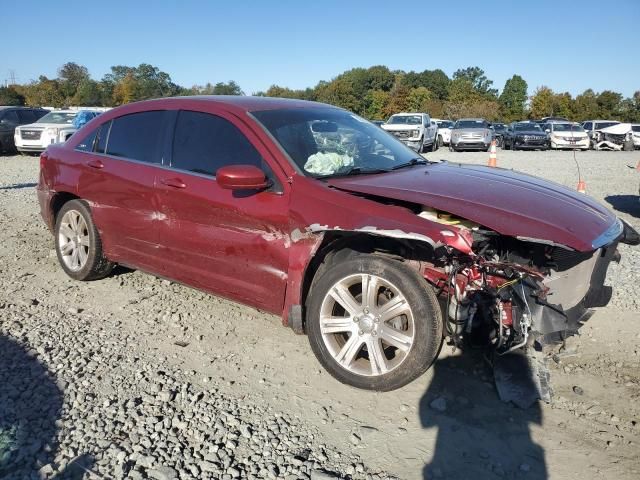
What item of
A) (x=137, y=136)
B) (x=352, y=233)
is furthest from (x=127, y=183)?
(x=352, y=233)

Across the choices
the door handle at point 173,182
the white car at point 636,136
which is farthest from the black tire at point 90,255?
the white car at point 636,136

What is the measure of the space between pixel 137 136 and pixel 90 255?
1.20 metres

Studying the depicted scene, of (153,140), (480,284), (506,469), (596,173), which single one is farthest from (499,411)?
(596,173)

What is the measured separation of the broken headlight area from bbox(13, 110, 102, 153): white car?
16563 millimetres

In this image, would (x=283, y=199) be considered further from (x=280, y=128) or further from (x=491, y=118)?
(x=491, y=118)

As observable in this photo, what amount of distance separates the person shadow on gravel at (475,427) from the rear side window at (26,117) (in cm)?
2027

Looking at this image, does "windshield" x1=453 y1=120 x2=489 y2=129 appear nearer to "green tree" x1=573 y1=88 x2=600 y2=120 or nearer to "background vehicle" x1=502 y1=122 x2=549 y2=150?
"background vehicle" x1=502 y1=122 x2=549 y2=150

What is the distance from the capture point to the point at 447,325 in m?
3.09

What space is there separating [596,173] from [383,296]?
46.3 feet

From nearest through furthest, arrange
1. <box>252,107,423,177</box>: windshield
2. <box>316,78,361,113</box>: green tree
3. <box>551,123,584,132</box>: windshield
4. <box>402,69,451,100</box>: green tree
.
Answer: <box>252,107,423,177</box>: windshield < <box>551,123,584,132</box>: windshield < <box>316,78,361,113</box>: green tree < <box>402,69,451,100</box>: green tree

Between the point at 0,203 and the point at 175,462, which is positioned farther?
the point at 0,203

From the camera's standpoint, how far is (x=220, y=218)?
3650mm

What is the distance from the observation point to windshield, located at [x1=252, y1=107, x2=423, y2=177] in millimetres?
3613

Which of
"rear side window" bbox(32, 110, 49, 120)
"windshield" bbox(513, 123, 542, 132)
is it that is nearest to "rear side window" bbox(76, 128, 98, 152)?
"rear side window" bbox(32, 110, 49, 120)
